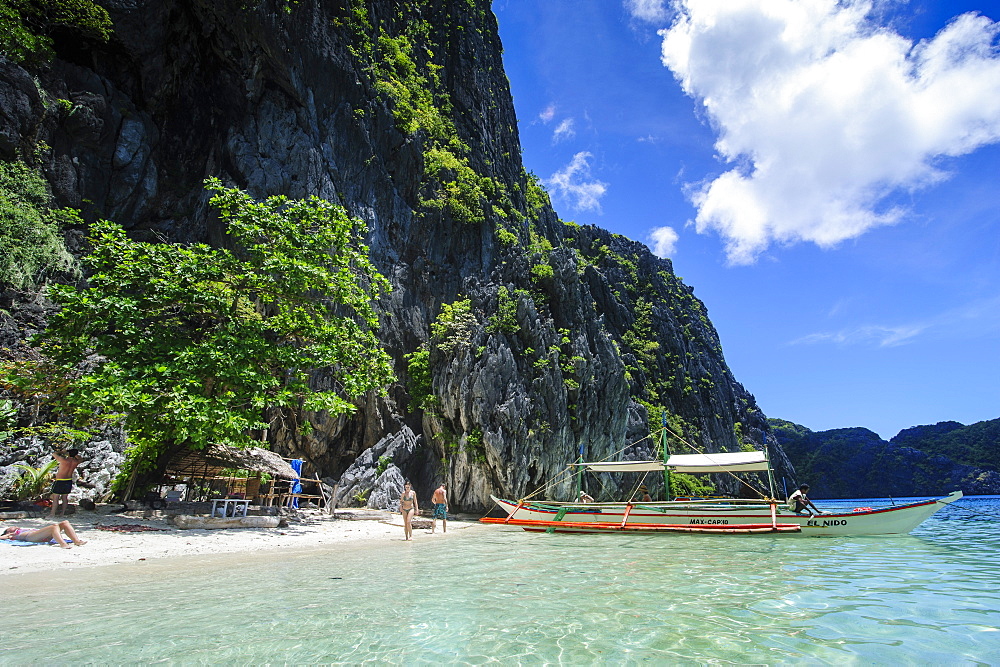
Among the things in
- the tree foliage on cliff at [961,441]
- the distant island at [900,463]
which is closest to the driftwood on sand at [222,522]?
the distant island at [900,463]

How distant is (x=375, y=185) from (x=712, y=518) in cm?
2706

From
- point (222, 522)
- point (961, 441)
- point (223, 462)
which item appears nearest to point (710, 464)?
point (222, 522)

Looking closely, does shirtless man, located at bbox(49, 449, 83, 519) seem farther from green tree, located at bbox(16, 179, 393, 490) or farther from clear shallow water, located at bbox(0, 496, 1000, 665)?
clear shallow water, located at bbox(0, 496, 1000, 665)

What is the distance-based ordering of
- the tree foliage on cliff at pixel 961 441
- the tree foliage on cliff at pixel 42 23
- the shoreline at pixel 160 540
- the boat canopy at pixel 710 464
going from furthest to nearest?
the tree foliage on cliff at pixel 961 441, the tree foliage on cliff at pixel 42 23, the boat canopy at pixel 710 464, the shoreline at pixel 160 540

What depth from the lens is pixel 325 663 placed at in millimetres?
4176

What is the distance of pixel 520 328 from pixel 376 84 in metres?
20.3

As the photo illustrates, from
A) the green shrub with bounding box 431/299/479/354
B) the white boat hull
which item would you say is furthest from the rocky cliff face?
the white boat hull

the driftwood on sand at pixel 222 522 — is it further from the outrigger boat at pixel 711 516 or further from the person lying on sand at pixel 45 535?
Result: the outrigger boat at pixel 711 516

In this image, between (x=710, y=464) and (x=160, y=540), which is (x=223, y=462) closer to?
(x=160, y=540)

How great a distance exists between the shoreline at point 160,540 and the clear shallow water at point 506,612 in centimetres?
87

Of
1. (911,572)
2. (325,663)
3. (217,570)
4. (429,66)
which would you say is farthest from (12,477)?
(429,66)

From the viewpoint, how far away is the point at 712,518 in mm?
16594

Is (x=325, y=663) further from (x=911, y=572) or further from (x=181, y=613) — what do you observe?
(x=911, y=572)

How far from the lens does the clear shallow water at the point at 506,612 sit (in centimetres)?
443
